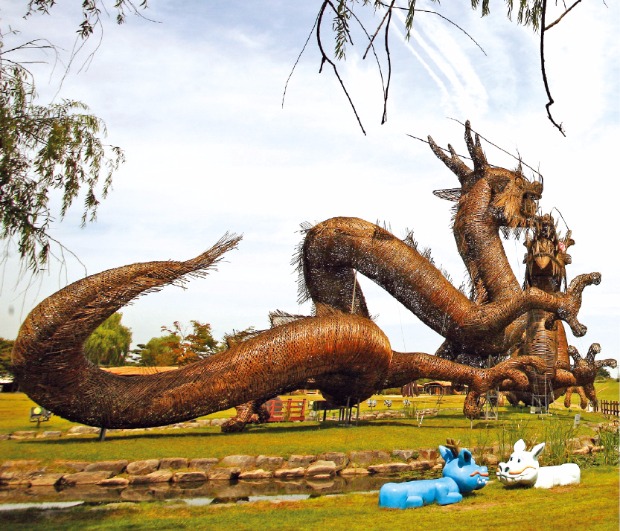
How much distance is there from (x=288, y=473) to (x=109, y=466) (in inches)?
99.1

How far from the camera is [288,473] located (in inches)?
351

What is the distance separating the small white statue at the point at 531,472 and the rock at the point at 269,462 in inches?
128

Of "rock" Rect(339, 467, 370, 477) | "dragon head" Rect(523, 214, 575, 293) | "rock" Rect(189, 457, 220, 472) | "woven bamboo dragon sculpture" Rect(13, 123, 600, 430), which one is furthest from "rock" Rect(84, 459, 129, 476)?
"dragon head" Rect(523, 214, 575, 293)

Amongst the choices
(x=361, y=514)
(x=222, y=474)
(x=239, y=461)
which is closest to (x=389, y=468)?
(x=239, y=461)

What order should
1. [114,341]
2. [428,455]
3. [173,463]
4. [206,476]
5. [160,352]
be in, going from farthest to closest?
[114,341], [160,352], [428,455], [173,463], [206,476]

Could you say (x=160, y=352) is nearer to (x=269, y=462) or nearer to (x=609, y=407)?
(x=609, y=407)

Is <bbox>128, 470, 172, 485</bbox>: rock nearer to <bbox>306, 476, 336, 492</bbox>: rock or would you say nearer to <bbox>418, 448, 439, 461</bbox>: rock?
<bbox>306, 476, 336, 492</bbox>: rock

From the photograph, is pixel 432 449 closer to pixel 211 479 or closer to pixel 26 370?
pixel 211 479

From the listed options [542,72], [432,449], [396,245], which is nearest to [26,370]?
[432,449]

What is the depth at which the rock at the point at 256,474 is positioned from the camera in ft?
28.9

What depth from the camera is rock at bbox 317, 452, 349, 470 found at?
931 cm

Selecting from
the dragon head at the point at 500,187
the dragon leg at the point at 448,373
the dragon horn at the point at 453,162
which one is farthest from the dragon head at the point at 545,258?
the dragon leg at the point at 448,373

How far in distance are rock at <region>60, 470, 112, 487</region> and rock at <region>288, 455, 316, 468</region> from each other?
2.58 metres

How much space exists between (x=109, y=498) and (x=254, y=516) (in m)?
2.33
